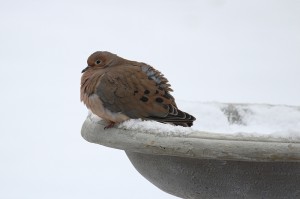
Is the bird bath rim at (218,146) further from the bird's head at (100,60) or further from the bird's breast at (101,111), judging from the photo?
the bird's head at (100,60)

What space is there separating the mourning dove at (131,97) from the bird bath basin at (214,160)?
16 cm

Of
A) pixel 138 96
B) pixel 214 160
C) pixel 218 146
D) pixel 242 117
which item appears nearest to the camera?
pixel 218 146

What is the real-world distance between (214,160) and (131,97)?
0.67 m

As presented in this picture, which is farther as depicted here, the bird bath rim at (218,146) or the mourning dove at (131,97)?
the mourning dove at (131,97)

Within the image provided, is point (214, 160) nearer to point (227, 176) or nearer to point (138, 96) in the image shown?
point (227, 176)

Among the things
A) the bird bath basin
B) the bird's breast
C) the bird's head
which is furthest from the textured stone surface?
the bird's head

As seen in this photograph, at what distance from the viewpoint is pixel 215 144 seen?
2.27 m

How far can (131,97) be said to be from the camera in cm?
290

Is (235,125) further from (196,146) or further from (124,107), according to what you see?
(196,146)

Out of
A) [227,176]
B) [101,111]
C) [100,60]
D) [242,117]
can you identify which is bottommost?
[227,176]

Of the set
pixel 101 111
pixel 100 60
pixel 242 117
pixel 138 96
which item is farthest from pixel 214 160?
pixel 100 60

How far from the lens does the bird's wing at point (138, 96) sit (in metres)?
2.86

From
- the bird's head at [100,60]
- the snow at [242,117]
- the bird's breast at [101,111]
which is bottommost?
the bird's breast at [101,111]

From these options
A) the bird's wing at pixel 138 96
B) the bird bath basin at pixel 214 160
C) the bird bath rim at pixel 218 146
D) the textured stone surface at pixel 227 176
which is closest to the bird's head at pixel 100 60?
the bird's wing at pixel 138 96
